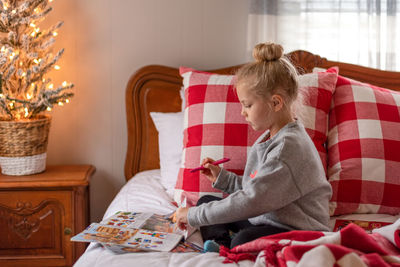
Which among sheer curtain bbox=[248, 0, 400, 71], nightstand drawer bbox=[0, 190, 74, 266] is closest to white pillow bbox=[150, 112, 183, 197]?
nightstand drawer bbox=[0, 190, 74, 266]

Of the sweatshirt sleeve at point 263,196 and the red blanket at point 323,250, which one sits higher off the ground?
the sweatshirt sleeve at point 263,196

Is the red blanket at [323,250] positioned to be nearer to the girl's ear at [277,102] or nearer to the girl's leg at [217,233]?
the girl's leg at [217,233]

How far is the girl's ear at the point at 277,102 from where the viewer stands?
1.48m

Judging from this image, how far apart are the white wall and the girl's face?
37.0 inches

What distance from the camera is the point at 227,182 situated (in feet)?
5.51

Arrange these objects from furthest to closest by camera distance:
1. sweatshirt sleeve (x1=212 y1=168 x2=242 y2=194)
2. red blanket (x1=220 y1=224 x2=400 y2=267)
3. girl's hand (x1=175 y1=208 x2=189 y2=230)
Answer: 1. sweatshirt sleeve (x1=212 y1=168 x2=242 y2=194)
2. girl's hand (x1=175 y1=208 x2=189 y2=230)
3. red blanket (x1=220 y1=224 x2=400 y2=267)

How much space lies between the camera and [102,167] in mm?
2438

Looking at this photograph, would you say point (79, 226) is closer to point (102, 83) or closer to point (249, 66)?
point (102, 83)

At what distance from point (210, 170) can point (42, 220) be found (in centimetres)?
87

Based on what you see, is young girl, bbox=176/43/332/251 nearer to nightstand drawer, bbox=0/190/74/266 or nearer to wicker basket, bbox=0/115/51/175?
nightstand drawer, bbox=0/190/74/266

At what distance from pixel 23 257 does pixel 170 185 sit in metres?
0.74

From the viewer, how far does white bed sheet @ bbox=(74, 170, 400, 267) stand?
129cm

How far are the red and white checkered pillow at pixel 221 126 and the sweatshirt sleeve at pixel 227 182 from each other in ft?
0.25

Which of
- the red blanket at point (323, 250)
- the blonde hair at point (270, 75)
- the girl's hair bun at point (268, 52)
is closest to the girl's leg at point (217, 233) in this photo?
the red blanket at point (323, 250)
